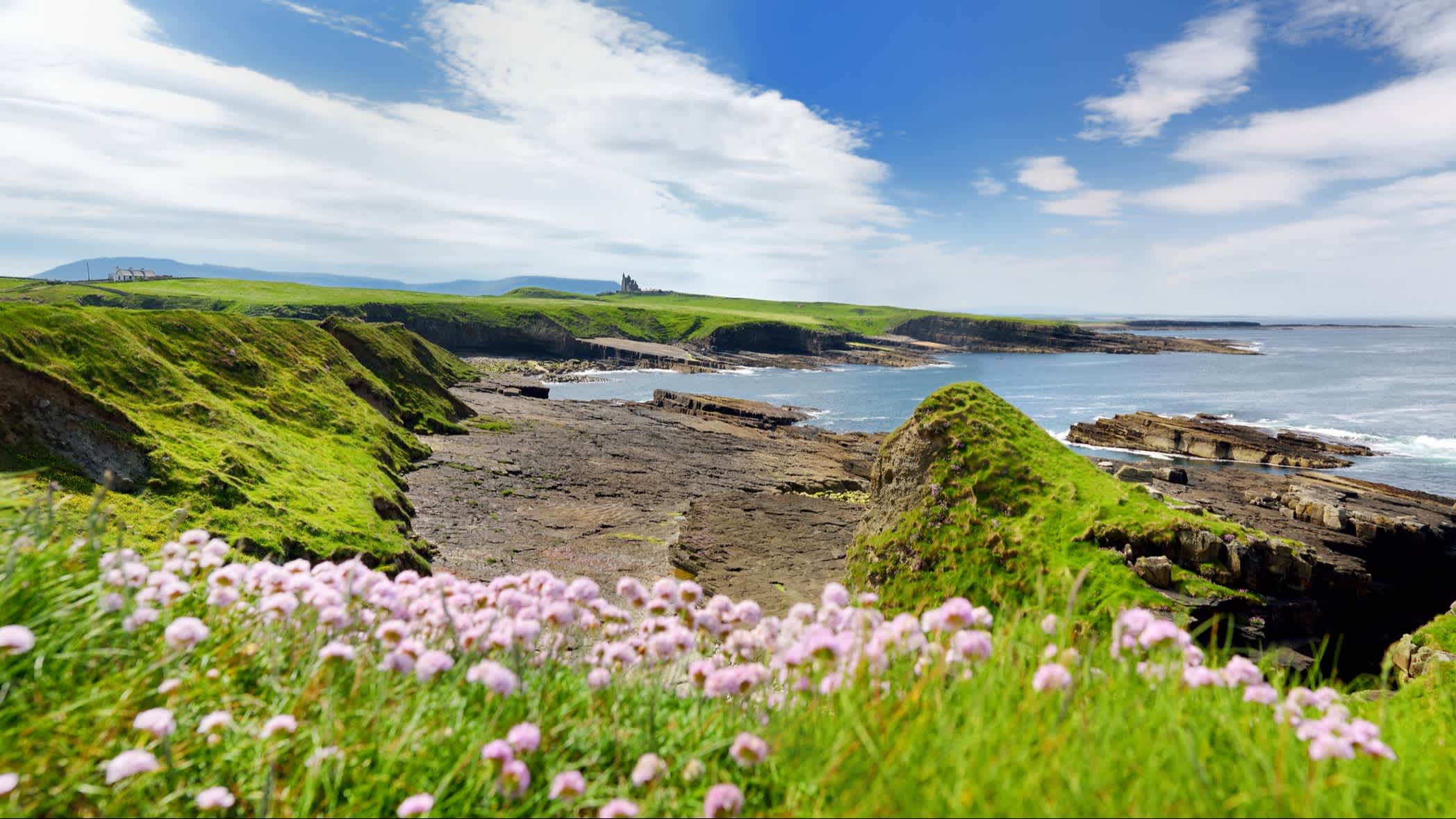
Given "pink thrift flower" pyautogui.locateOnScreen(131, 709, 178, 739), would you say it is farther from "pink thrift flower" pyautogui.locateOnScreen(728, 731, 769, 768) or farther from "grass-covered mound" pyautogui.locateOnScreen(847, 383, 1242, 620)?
"grass-covered mound" pyautogui.locateOnScreen(847, 383, 1242, 620)

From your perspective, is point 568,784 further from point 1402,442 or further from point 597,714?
point 1402,442

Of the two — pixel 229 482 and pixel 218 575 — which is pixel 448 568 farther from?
pixel 218 575

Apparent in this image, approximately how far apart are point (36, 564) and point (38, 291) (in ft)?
569

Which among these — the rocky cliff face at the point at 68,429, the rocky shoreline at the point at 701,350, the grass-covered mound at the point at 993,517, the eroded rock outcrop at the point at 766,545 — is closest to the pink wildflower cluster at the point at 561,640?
the grass-covered mound at the point at 993,517

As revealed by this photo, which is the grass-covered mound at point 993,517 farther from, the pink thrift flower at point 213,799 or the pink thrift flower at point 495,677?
the pink thrift flower at point 213,799

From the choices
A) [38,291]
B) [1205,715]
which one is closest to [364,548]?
[1205,715]

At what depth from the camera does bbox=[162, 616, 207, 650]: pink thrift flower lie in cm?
337

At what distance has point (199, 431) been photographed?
2078cm

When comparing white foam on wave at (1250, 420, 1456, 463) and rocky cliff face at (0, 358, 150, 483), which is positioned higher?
rocky cliff face at (0, 358, 150, 483)

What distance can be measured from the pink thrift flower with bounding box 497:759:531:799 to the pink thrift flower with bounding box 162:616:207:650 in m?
1.80

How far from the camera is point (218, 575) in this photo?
4.32 m

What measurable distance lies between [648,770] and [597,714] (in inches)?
31.1

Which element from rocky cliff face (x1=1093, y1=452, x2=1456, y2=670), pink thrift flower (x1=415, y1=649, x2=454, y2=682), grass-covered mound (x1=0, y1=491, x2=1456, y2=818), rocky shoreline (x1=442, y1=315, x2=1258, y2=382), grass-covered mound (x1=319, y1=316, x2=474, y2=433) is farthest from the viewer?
rocky shoreline (x1=442, y1=315, x2=1258, y2=382)

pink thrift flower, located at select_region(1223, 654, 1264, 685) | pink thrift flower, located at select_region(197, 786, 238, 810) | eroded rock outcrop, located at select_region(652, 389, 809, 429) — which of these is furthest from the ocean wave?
pink thrift flower, located at select_region(197, 786, 238, 810)
